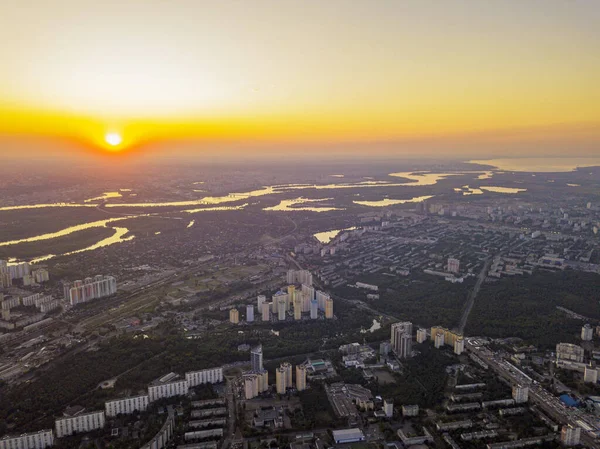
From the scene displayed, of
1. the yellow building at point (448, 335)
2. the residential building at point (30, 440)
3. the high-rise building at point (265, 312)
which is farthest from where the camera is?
the high-rise building at point (265, 312)

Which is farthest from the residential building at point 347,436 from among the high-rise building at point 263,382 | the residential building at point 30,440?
the residential building at point 30,440

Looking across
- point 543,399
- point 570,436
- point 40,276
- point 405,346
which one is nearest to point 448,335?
point 405,346

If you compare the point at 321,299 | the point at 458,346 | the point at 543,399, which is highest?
the point at 321,299

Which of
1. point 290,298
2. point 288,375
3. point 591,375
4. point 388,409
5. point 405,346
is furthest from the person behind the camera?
point 290,298

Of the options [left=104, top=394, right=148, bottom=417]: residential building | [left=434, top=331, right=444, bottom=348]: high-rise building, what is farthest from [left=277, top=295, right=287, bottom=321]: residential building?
[left=104, top=394, right=148, bottom=417]: residential building

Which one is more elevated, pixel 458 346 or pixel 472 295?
pixel 458 346

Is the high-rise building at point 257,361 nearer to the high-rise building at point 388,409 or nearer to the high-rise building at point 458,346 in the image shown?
the high-rise building at point 388,409

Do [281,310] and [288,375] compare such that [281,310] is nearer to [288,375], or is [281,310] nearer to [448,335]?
[288,375]
